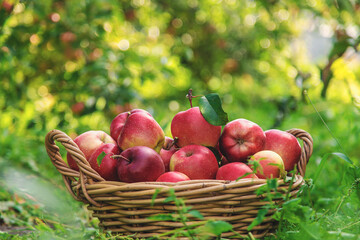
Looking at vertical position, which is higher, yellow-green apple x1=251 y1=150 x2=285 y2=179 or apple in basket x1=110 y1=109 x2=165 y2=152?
apple in basket x1=110 y1=109 x2=165 y2=152

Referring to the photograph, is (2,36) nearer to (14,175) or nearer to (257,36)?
(14,175)

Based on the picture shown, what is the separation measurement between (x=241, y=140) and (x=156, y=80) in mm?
2029

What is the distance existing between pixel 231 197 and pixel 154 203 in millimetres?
202

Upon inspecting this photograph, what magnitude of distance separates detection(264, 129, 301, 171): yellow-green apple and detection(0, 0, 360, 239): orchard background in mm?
86

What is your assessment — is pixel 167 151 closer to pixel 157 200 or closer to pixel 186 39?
pixel 157 200

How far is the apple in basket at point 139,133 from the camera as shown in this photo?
1.25 m

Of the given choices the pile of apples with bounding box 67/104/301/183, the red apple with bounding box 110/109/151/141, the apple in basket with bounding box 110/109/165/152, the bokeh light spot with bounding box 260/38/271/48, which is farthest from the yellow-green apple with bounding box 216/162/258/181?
the bokeh light spot with bounding box 260/38/271/48

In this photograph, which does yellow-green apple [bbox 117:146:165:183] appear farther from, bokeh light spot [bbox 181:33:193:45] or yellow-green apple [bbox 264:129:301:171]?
bokeh light spot [bbox 181:33:193:45]

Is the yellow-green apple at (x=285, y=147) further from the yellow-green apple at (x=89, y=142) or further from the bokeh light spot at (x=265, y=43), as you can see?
the bokeh light spot at (x=265, y=43)

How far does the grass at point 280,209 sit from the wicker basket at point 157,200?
0.05 metres

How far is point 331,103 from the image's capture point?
3.36 m

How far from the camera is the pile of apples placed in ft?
3.70

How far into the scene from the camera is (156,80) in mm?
3209

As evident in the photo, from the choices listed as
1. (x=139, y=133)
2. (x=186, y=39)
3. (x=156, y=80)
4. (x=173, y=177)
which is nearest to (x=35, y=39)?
(x=156, y=80)
